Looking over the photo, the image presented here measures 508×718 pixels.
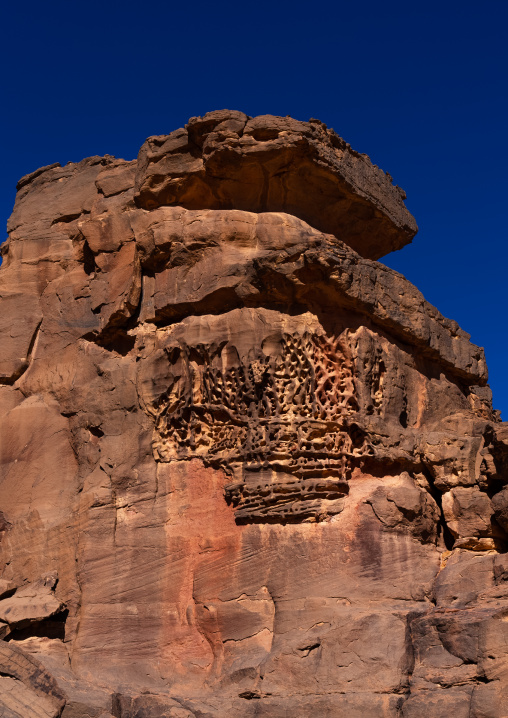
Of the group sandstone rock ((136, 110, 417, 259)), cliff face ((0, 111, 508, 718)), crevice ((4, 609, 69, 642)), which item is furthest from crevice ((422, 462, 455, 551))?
crevice ((4, 609, 69, 642))

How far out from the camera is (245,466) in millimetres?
13609

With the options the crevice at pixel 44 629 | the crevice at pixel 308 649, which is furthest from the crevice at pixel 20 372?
the crevice at pixel 308 649

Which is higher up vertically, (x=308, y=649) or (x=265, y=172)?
(x=265, y=172)

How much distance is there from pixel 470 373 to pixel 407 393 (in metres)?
2.27

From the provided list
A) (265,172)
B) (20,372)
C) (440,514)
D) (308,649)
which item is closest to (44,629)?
(308,649)

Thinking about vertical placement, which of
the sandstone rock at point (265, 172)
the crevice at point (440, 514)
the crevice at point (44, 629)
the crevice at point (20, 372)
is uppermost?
Answer: the sandstone rock at point (265, 172)

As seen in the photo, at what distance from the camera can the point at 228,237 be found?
578 inches

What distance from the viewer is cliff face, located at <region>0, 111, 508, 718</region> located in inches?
478

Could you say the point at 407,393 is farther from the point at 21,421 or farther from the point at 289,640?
the point at 21,421

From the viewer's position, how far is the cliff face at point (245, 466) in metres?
12.1

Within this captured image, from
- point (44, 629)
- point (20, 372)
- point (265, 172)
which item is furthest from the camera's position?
point (20, 372)

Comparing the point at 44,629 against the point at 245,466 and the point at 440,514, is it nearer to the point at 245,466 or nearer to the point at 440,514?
the point at 245,466

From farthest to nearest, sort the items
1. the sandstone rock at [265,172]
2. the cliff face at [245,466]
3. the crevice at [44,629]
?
the sandstone rock at [265,172], the crevice at [44,629], the cliff face at [245,466]

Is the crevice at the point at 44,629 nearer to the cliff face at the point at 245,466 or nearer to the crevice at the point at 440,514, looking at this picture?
the cliff face at the point at 245,466
